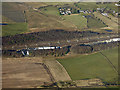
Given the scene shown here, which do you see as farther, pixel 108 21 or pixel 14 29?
pixel 108 21

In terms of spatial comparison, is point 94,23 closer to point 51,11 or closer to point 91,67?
point 51,11

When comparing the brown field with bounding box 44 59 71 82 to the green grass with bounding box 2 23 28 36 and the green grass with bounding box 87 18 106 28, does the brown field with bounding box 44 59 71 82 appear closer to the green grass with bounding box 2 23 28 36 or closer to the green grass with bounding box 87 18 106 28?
the green grass with bounding box 2 23 28 36

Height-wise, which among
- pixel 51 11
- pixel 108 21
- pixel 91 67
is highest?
pixel 51 11

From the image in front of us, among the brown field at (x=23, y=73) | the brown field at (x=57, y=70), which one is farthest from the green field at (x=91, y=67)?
the brown field at (x=23, y=73)

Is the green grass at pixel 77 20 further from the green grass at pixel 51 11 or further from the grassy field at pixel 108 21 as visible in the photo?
the grassy field at pixel 108 21

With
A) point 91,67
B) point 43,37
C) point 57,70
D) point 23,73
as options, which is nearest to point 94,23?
point 43,37

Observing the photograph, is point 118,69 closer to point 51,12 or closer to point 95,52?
point 95,52

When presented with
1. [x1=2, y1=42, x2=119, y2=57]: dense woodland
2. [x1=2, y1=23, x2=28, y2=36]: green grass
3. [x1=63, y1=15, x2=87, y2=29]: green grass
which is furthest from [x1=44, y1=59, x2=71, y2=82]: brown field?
[x1=63, y1=15, x2=87, y2=29]: green grass

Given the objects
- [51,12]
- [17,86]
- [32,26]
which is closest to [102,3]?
[51,12]
